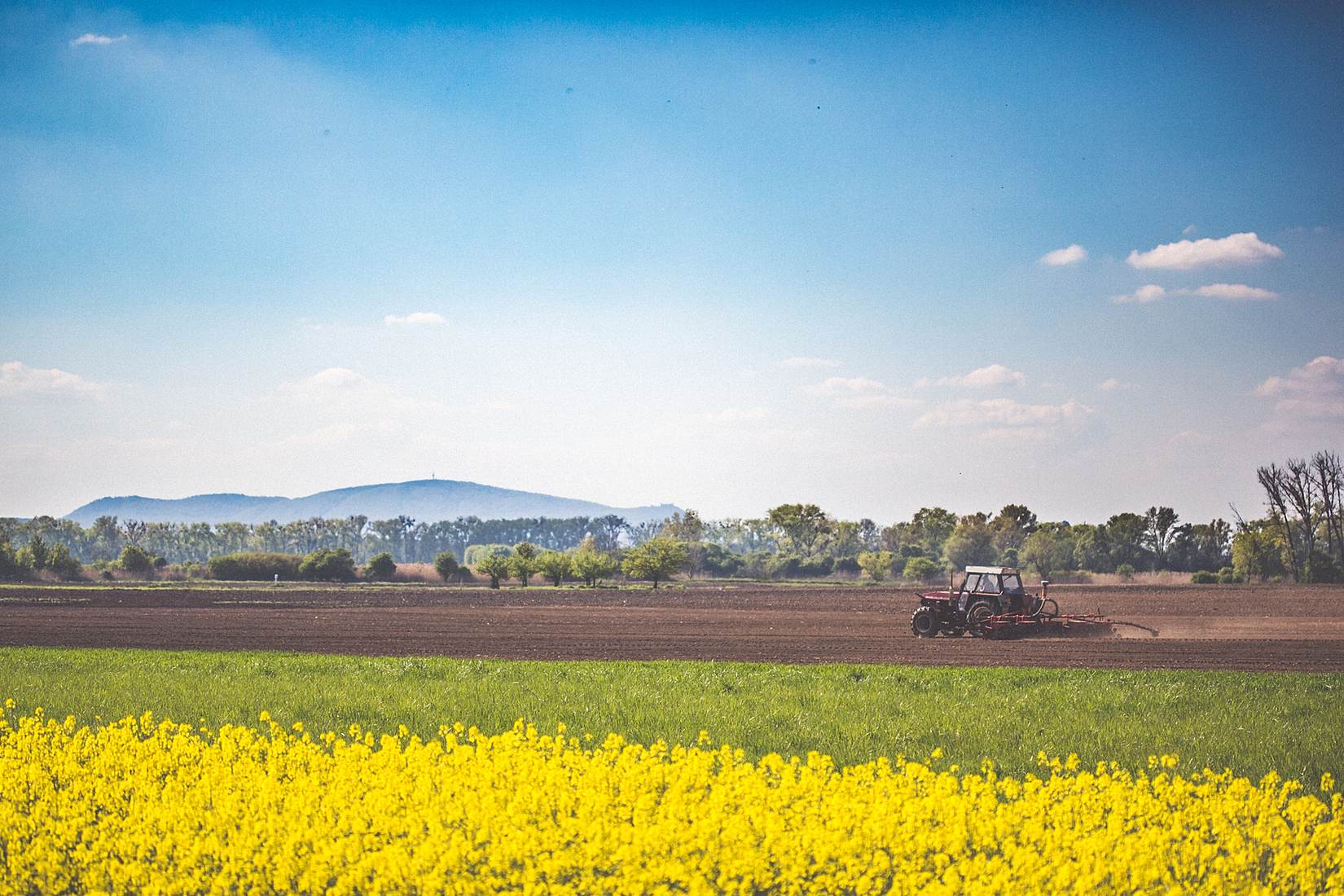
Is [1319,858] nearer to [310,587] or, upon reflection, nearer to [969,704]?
[969,704]

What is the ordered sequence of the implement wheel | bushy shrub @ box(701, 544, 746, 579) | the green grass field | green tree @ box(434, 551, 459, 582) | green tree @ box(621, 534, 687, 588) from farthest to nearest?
bushy shrub @ box(701, 544, 746, 579), green tree @ box(434, 551, 459, 582), green tree @ box(621, 534, 687, 588), the implement wheel, the green grass field

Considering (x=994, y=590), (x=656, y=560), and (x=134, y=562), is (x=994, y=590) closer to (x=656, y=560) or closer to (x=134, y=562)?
(x=656, y=560)

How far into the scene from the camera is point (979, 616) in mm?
32250

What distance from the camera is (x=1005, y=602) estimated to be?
32281 mm

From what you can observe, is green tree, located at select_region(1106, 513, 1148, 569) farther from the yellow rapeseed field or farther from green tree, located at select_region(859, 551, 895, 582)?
the yellow rapeseed field

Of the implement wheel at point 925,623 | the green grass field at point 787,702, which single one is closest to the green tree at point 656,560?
the implement wheel at point 925,623

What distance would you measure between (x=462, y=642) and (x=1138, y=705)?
807 inches

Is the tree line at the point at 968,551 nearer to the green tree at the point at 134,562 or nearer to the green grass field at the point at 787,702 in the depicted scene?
the green tree at the point at 134,562

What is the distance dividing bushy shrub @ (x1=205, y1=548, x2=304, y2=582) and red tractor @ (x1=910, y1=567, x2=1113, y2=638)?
71.5 meters

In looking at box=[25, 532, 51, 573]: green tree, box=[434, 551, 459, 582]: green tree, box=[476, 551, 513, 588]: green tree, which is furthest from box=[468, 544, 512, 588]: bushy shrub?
box=[25, 532, 51, 573]: green tree

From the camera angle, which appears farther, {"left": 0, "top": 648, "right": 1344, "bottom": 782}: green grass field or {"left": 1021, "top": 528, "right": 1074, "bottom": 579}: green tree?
{"left": 1021, "top": 528, "right": 1074, "bottom": 579}: green tree

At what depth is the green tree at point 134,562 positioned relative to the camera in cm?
9419

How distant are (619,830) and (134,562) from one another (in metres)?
98.9

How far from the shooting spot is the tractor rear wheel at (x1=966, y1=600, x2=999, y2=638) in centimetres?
3216
